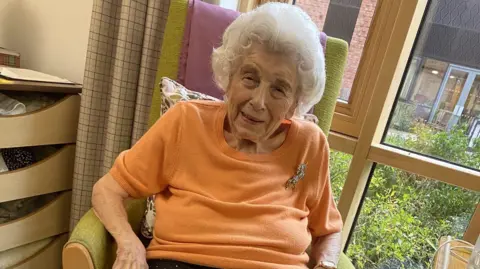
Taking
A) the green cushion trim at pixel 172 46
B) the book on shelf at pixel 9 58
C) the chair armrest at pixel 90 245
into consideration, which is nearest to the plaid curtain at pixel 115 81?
the green cushion trim at pixel 172 46

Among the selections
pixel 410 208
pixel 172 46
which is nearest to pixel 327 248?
pixel 410 208

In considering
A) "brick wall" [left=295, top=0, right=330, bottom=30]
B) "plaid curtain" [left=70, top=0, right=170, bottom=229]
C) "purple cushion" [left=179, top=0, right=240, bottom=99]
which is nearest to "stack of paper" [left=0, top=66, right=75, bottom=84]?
"plaid curtain" [left=70, top=0, right=170, bottom=229]

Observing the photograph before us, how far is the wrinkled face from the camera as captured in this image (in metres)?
0.97

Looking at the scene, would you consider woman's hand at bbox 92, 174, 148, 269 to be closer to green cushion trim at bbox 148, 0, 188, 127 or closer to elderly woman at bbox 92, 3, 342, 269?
elderly woman at bbox 92, 3, 342, 269

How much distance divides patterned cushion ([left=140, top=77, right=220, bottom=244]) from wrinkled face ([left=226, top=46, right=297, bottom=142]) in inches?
8.9

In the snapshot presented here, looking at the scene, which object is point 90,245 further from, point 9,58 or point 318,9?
point 318,9

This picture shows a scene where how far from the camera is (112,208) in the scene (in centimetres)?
99

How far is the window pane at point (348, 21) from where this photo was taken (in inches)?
63.0

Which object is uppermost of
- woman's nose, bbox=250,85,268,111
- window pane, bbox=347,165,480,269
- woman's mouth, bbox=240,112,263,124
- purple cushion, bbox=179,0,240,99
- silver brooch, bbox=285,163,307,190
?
purple cushion, bbox=179,0,240,99

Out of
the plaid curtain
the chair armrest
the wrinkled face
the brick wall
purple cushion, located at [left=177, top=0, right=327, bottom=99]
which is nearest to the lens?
the chair armrest

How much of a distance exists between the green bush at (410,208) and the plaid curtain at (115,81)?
3.04 ft

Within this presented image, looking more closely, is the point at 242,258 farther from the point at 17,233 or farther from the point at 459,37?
the point at 459,37

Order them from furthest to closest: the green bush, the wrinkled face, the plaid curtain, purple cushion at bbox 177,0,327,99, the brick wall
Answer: the brick wall
the green bush
the plaid curtain
purple cushion at bbox 177,0,327,99
the wrinkled face

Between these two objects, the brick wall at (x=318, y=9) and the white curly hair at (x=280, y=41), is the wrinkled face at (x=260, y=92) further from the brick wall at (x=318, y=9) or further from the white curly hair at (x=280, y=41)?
the brick wall at (x=318, y=9)
